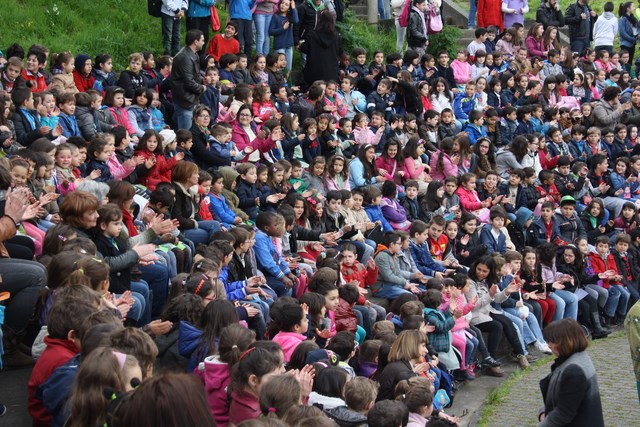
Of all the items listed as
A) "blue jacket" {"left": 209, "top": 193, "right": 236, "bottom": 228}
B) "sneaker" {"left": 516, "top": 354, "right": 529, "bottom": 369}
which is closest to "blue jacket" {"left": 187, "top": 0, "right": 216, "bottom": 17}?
"blue jacket" {"left": 209, "top": 193, "right": 236, "bottom": 228}

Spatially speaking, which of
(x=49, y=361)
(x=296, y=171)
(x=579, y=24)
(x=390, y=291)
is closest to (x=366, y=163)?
(x=296, y=171)

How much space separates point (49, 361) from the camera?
→ 6.49 meters

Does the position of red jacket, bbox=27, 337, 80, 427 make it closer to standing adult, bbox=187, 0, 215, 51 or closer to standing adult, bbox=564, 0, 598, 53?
standing adult, bbox=187, 0, 215, 51

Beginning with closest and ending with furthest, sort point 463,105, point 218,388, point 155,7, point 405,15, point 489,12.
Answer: point 218,388 → point 155,7 → point 463,105 → point 405,15 → point 489,12

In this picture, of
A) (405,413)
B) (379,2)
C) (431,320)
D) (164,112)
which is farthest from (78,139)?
(379,2)

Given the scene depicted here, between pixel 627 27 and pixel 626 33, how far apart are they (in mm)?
164

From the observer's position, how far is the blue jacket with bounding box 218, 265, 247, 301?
33.1 feet

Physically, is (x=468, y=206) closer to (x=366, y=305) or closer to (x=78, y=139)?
(x=366, y=305)

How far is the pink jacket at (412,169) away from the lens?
51.1 feet

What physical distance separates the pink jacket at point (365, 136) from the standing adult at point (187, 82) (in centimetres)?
280

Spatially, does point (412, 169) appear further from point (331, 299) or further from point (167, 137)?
point (331, 299)

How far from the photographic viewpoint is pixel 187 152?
13.2 metres

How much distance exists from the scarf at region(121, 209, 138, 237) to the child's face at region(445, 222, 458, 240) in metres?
5.23

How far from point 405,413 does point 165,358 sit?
216 cm
